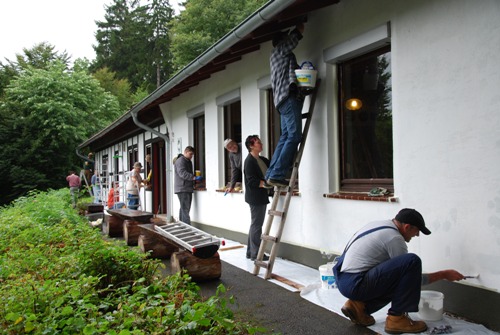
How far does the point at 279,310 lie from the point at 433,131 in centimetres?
227

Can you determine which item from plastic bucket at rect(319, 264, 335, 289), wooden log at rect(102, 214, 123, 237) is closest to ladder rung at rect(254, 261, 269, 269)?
plastic bucket at rect(319, 264, 335, 289)

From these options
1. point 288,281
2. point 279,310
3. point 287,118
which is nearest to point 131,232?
point 288,281

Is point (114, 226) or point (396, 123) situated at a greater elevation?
point (396, 123)

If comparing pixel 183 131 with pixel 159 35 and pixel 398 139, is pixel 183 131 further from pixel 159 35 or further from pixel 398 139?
pixel 159 35

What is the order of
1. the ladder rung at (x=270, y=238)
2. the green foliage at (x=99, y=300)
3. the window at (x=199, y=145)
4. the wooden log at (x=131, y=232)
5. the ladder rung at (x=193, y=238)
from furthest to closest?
the window at (x=199, y=145), the wooden log at (x=131, y=232), the ladder rung at (x=193, y=238), the ladder rung at (x=270, y=238), the green foliage at (x=99, y=300)

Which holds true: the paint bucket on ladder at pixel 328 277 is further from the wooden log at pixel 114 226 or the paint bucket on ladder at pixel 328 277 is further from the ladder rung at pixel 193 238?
the wooden log at pixel 114 226

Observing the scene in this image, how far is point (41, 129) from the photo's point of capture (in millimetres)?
29094

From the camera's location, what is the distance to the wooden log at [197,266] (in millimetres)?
5441

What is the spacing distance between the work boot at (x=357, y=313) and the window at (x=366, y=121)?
1.52 metres

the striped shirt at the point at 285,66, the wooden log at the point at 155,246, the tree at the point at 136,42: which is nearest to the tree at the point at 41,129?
the tree at the point at 136,42

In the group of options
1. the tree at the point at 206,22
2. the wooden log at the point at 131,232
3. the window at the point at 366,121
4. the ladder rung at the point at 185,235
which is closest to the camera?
the window at the point at 366,121

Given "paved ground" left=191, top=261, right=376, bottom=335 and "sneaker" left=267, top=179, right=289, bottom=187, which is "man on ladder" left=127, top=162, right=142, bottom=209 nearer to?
"paved ground" left=191, top=261, right=376, bottom=335

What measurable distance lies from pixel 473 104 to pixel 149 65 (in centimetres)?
4231

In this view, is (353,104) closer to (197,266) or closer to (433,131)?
(433,131)
